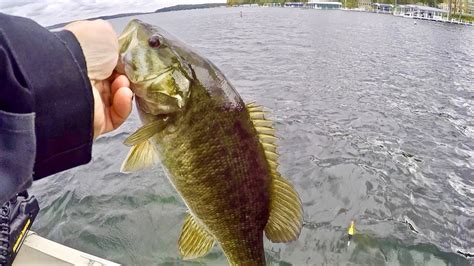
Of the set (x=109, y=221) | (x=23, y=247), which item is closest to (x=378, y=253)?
(x=109, y=221)

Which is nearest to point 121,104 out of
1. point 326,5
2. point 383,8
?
point 383,8

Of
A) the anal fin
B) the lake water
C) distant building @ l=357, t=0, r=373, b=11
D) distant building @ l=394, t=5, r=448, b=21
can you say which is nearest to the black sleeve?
the anal fin

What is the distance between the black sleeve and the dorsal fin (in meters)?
0.86

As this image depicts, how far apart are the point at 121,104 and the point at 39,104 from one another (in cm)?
54

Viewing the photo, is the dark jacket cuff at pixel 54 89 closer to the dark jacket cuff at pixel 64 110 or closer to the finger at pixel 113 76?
the dark jacket cuff at pixel 64 110

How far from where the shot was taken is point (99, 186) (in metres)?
7.95

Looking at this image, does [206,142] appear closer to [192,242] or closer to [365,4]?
[192,242]

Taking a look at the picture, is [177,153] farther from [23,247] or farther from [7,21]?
[23,247]

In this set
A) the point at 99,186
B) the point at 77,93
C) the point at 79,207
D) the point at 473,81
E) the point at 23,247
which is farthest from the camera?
the point at 473,81

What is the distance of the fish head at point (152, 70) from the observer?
76.8 inches

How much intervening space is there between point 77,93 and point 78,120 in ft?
0.33

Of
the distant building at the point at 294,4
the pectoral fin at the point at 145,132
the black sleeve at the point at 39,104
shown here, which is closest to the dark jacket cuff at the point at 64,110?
the black sleeve at the point at 39,104

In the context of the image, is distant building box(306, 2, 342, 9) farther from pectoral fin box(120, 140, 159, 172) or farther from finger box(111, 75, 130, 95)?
finger box(111, 75, 130, 95)

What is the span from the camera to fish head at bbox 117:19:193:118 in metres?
1.95
